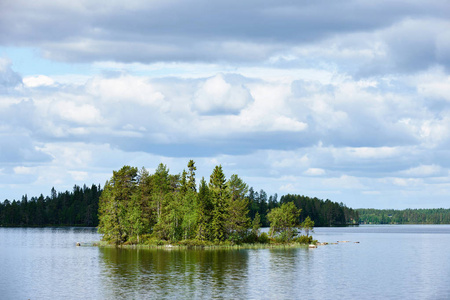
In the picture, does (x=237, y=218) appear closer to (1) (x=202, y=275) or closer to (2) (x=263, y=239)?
(2) (x=263, y=239)

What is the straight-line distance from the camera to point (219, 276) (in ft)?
257

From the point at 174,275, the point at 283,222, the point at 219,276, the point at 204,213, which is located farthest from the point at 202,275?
the point at 283,222

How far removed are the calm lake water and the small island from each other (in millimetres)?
16174

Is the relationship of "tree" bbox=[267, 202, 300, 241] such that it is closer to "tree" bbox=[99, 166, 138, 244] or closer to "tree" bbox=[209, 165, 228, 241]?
"tree" bbox=[209, 165, 228, 241]

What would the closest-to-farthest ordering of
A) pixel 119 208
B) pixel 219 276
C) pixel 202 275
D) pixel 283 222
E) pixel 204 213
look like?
pixel 219 276, pixel 202 275, pixel 204 213, pixel 119 208, pixel 283 222

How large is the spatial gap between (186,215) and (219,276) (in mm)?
55950

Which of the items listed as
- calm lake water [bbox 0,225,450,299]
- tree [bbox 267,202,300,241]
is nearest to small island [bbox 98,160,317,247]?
tree [bbox 267,202,300,241]

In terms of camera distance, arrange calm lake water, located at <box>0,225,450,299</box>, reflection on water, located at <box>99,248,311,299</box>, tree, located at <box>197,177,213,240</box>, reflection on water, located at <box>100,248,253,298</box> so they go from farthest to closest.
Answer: tree, located at <box>197,177,213,240</box> → calm lake water, located at <box>0,225,450,299</box> → reflection on water, located at <box>100,248,253,298</box> → reflection on water, located at <box>99,248,311,299</box>

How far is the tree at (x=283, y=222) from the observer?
474 ft

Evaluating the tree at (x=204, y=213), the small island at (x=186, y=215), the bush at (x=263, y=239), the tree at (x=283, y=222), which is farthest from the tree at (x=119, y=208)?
the tree at (x=283, y=222)

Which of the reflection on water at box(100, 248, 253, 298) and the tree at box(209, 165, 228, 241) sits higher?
the tree at box(209, 165, 228, 241)

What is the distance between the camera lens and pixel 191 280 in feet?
243

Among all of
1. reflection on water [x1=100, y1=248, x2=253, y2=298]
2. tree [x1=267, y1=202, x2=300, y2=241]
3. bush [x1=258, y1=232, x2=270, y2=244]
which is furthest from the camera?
bush [x1=258, y1=232, x2=270, y2=244]

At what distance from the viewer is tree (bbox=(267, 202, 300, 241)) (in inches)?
5694
